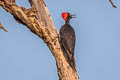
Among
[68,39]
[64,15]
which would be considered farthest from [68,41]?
[64,15]

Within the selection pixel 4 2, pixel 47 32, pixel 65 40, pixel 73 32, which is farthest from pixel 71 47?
pixel 4 2

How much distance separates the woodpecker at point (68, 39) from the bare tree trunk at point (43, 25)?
0.62 ft

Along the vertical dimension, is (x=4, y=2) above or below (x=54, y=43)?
above

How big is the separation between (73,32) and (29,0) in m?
1.49

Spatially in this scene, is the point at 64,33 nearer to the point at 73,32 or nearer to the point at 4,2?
the point at 73,32

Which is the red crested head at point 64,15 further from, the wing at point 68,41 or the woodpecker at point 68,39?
the wing at point 68,41

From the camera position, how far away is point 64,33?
7.02m

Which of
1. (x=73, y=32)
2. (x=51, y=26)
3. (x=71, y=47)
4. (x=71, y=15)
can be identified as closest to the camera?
(x=51, y=26)

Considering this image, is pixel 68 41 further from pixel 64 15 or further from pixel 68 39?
pixel 64 15

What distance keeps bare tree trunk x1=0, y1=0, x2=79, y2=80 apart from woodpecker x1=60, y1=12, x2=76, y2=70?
0.19 meters

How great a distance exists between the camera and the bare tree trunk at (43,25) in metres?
5.50

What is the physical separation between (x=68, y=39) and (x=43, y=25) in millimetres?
1336

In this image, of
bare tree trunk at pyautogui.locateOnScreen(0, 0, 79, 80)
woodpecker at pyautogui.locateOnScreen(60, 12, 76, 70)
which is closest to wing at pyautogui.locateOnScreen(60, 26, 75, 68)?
woodpecker at pyautogui.locateOnScreen(60, 12, 76, 70)

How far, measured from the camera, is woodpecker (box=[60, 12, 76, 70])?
19.6 ft
